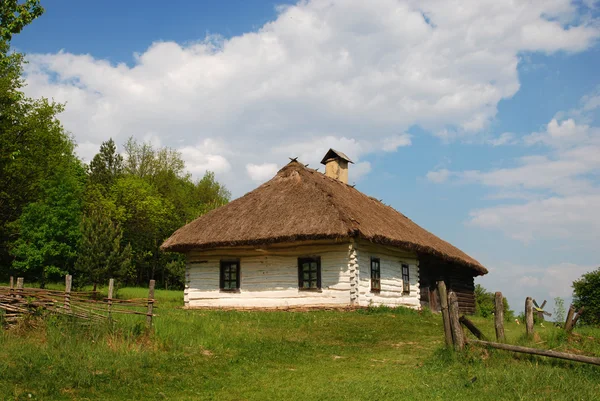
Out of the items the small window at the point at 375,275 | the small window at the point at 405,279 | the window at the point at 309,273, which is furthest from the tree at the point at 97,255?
the small window at the point at 405,279

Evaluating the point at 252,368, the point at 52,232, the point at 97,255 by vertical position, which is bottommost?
the point at 252,368

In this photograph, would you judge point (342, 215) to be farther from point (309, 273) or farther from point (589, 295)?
point (589, 295)

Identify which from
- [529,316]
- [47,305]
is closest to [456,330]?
[529,316]

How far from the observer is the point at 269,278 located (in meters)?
20.9

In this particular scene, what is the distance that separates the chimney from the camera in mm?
28266

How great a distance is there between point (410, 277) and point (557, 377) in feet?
47.5

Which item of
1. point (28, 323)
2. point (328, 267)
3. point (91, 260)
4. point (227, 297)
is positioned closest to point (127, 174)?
point (91, 260)

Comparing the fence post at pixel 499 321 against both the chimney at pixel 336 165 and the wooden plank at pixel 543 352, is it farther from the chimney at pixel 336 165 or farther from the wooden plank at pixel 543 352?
the chimney at pixel 336 165

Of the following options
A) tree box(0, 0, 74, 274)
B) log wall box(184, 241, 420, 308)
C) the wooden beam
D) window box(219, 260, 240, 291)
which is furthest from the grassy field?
tree box(0, 0, 74, 274)

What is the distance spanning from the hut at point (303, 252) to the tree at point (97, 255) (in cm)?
728

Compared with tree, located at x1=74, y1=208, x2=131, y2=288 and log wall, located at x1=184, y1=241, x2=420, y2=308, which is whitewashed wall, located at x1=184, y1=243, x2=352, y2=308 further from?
tree, located at x1=74, y1=208, x2=131, y2=288

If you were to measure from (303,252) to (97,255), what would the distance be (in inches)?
509

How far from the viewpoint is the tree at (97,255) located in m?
27.7

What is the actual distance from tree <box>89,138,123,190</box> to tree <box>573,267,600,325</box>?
38.7 m
